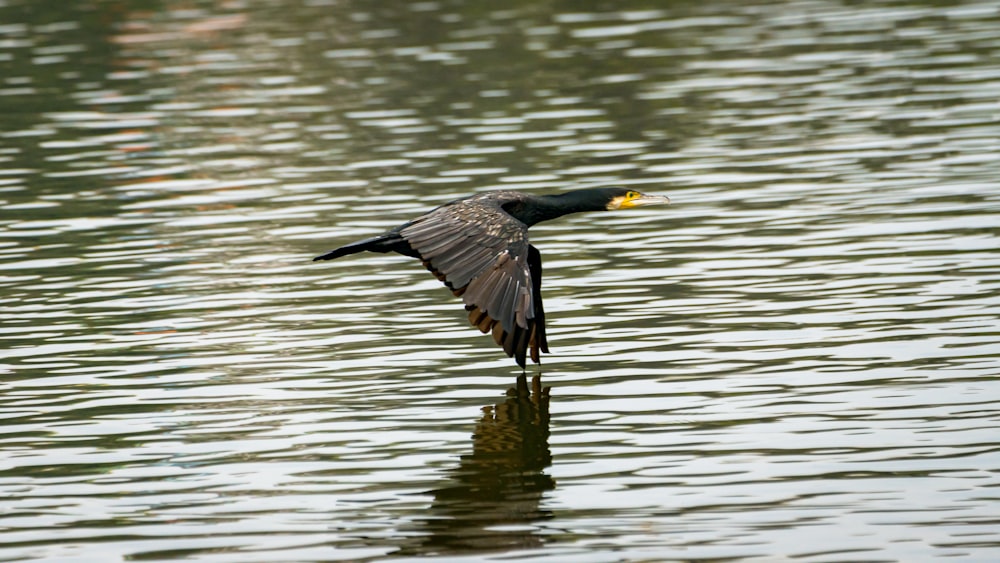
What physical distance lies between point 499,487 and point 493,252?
6.58ft

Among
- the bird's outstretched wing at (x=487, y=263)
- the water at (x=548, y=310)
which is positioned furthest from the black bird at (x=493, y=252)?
the water at (x=548, y=310)

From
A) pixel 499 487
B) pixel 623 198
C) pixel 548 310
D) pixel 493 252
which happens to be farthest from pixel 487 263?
pixel 548 310

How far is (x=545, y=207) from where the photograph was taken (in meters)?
12.2

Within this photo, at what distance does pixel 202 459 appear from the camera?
9867 millimetres

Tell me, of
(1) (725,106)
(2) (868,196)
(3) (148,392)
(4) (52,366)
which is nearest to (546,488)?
(3) (148,392)

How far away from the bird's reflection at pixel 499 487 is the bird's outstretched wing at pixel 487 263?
0.42 m

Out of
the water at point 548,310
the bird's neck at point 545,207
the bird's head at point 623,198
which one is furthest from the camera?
the bird's head at point 623,198

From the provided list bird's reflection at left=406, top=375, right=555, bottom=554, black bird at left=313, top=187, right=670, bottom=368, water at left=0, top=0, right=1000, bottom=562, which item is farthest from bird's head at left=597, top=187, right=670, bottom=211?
bird's reflection at left=406, top=375, right=555, bottom=554

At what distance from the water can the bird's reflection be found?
0.10 ft

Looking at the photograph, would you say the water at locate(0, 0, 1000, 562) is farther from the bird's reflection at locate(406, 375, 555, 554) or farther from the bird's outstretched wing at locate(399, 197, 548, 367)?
the bird's outstretched wing at locate(399, 197, 548, 367)

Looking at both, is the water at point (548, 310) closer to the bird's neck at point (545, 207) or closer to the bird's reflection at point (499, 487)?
the bird's reflection at point (499, 487)

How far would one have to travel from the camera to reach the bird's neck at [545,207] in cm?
1218

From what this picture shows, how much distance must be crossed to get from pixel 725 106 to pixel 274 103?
23.4ft

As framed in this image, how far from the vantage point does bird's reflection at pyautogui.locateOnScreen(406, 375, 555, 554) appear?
8.38 meters
